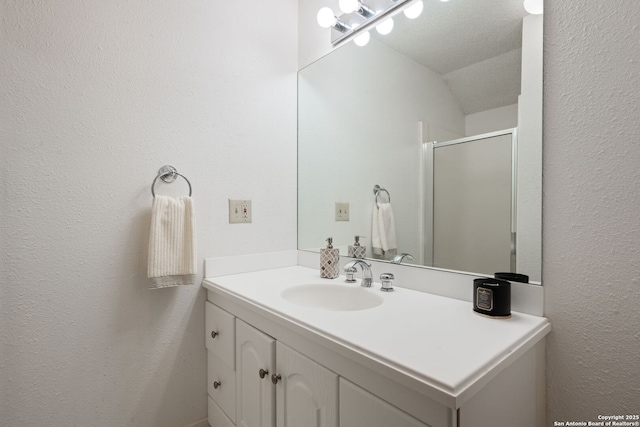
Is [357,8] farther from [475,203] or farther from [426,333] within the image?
[426,333]

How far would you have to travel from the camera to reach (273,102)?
147 cm

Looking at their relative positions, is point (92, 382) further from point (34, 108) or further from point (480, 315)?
point (480, 315)

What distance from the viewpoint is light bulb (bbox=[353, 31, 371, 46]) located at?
4.25 feet

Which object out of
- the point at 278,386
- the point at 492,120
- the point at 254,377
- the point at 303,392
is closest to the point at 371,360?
the point at 303,392

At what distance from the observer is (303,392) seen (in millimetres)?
770

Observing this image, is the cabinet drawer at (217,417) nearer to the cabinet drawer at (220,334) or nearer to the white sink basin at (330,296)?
the cabinet drawer at (220,334)

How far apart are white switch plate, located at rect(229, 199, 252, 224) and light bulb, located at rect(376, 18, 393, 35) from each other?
940 mm

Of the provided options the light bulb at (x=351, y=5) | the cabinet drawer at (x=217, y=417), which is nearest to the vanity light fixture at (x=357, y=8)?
the light bulb at (x=351, y=5)

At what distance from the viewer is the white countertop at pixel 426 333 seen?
1.73ft

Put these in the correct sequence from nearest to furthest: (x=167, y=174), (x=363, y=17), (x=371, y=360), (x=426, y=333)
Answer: (x=371, y=360)
(x=426, y=333)
(x=167, y=174)
(x=363, y=17)

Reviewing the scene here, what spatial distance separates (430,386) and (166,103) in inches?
49.4

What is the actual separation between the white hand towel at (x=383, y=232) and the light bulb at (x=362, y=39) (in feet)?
2.40

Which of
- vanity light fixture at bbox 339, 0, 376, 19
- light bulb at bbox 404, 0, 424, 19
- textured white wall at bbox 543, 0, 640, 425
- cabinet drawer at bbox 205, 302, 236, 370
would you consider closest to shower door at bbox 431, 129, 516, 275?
textured white wall at bbox 543, 0, 640, 425

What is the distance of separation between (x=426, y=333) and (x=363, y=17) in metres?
1.25
